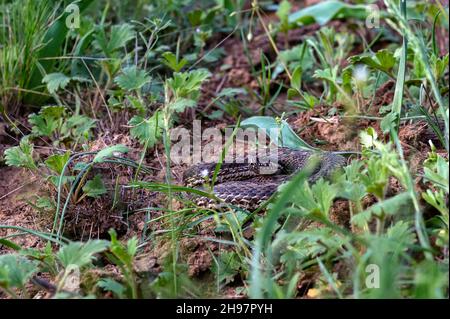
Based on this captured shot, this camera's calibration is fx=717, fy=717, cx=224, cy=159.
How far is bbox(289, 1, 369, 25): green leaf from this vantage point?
6422mm

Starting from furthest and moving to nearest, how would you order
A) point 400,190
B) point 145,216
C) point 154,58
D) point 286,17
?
1. point 286,17
2. point 154,58
3. point 145,216
4. point 400,190

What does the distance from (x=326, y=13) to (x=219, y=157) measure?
2290mm

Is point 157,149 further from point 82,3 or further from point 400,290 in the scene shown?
point 400,290

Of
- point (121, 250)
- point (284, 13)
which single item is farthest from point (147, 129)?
point (284, 13)

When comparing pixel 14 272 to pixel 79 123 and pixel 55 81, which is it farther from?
pixel 55 81

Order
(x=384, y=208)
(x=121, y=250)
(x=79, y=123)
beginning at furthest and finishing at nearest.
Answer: (x=79, y=123), (x=121, y=250), (x=384, y=208)

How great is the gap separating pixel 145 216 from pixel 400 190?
1.43 m

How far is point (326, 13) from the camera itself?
6.48 metres

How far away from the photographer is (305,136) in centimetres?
475

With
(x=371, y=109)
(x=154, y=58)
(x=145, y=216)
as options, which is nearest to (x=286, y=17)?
(x=154, y=58)

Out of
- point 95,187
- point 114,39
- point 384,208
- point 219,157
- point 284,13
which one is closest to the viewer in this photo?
point 384,208

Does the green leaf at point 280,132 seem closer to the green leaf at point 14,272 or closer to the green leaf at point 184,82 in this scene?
the green leaf at point 184,82

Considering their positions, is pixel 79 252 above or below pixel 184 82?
below

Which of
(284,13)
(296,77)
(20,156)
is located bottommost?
(20,156)
